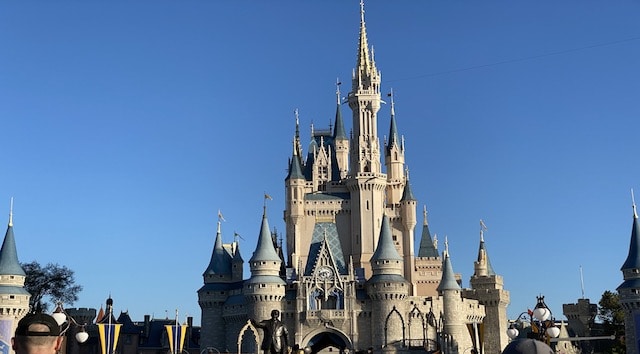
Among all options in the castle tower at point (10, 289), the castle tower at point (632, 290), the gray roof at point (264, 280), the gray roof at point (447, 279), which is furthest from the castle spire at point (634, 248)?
the castle tower at point (10, 289)

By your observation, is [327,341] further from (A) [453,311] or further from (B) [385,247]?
(A) [453,311]

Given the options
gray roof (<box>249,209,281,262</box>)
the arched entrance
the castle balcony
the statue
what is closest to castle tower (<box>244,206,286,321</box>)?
gray roof (<box>249,209,281,262</box>)

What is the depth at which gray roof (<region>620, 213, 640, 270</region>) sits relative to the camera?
258 feet

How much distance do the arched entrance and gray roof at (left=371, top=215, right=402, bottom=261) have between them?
869 cm

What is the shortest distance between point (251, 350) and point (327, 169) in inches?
979

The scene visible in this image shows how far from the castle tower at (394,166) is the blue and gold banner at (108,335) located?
132 feet

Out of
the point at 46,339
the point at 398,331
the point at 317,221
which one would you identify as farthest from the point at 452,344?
the point at 46,339

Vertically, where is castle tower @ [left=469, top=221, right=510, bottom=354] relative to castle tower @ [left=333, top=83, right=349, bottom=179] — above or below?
below

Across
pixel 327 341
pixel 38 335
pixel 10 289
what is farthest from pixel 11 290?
pixel 38 335

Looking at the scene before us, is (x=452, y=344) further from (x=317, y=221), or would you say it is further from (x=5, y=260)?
(x=5, y=260)

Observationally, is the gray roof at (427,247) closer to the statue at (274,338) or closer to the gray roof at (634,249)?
the gray roof at (634,249)

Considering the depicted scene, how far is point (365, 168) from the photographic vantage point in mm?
96125

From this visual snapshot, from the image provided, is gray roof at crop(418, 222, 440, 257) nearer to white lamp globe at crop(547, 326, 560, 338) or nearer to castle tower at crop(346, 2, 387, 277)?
castle tower at crop(346, 2, 387, 277)

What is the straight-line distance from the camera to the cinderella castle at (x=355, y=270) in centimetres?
8488
